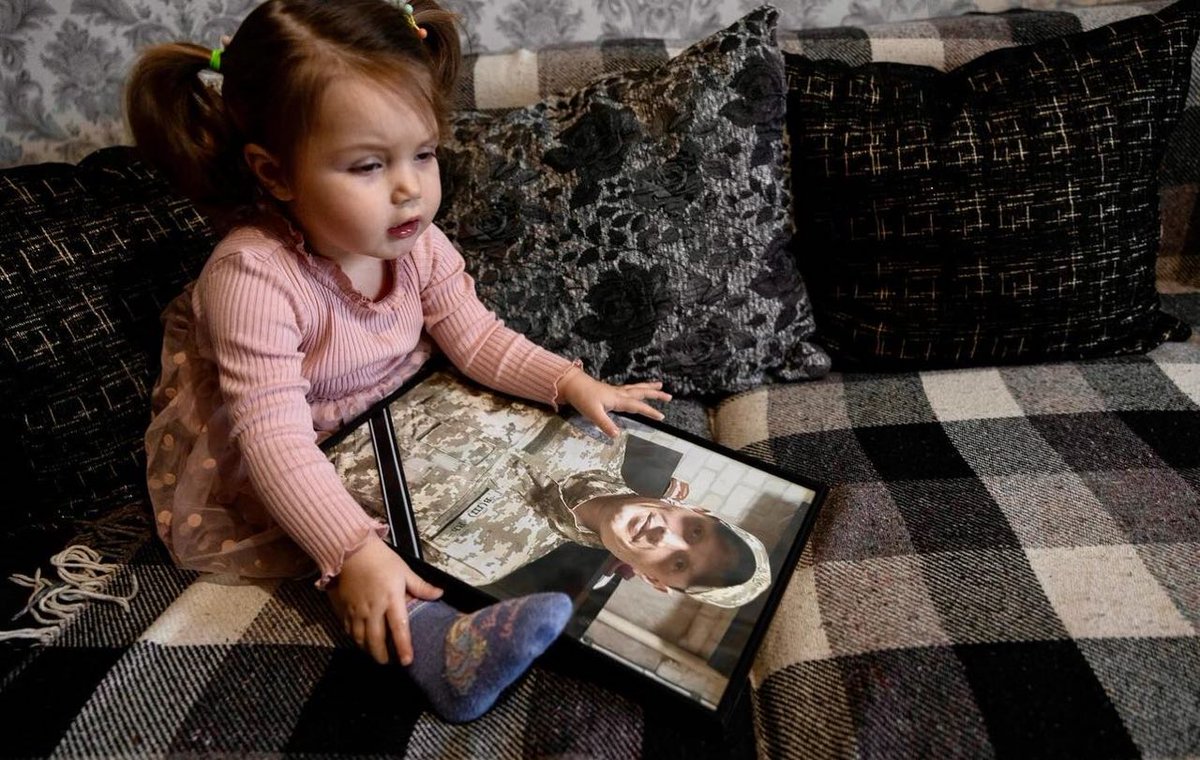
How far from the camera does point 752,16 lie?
40.9 inches

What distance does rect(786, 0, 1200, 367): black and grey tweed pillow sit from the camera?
3.26 ft

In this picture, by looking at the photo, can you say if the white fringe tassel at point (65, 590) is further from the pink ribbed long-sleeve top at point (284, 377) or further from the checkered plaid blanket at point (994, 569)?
the checkered plaid blanket at point (994, 569)

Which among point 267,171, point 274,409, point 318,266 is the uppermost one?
point 267,171

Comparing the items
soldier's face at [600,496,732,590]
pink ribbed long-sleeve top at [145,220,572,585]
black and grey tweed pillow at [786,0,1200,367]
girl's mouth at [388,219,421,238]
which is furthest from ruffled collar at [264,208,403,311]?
black and grey tweed pillow at [786,0,1200,367]

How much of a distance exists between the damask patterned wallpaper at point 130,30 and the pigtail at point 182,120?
56 cm

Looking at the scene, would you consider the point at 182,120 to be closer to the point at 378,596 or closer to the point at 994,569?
the point at 378,596

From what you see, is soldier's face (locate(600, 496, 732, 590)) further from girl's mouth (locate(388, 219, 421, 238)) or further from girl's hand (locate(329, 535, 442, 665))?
girl's mouth (locate(388, 219, 421, 238))

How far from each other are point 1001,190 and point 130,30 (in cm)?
137

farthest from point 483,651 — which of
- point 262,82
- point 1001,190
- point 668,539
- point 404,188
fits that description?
point 1001,190

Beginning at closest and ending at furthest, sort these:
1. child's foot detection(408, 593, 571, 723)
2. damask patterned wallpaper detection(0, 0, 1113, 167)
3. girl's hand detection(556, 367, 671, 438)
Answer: child's foot detection(408, 593, 571, 723) < girl's hand detection(556, 367, 671, 438) < damask patterned wallpaper detection(0, 0, 1113, 167)

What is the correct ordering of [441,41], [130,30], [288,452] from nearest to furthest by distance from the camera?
[288,452]
[441,41]
[130,30]

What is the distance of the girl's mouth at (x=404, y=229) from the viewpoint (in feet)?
2.54

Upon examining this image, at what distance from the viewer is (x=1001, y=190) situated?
1.00m

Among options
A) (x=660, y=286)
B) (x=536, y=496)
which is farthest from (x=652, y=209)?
(x=536, y=496)
